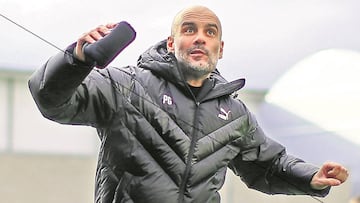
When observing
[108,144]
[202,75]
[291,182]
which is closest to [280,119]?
[291,182]

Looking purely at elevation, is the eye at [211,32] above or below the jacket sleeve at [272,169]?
above

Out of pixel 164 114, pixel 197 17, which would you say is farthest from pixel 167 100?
pixel 197 17

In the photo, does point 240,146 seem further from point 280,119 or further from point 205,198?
point 280,119

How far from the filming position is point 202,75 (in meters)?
0.95

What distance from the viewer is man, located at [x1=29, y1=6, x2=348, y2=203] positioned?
819 millimetres

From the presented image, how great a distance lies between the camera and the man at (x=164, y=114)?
0.82 m

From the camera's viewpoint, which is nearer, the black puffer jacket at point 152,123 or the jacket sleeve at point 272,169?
the black puffer jacket at point 152,123

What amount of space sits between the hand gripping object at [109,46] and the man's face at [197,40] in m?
0.18

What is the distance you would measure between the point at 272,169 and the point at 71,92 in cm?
38

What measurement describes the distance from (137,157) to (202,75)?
152 mm

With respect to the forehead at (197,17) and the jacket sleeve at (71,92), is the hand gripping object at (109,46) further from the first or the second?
the forehead at (197,17)

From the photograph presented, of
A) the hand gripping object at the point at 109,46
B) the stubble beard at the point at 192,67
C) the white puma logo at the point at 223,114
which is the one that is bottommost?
the white puma logo at the point at 223,114

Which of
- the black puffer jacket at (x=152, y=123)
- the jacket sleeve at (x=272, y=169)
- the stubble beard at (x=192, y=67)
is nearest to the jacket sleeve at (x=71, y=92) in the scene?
the black puffer jacket at (x=152, y=123)

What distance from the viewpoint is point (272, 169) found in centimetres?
106
